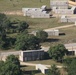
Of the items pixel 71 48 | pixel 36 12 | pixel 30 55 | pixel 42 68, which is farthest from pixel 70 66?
pixel 36 12

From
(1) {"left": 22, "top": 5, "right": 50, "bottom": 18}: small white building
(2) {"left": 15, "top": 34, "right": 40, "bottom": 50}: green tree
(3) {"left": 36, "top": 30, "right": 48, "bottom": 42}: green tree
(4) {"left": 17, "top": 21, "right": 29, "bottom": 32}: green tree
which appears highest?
(1) {"left": 22, "top": 5, "right": 50, "bottom": 18}: small white building

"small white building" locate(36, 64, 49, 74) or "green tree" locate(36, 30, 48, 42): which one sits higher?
"green tree" locate(36, 30, 48, 42)

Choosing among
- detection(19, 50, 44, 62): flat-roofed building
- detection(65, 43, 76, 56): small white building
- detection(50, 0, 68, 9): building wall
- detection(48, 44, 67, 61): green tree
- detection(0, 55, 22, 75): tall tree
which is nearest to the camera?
detection(0, 55, 22, 75): tall tree

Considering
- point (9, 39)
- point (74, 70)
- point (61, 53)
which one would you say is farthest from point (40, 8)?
point (74, 70)

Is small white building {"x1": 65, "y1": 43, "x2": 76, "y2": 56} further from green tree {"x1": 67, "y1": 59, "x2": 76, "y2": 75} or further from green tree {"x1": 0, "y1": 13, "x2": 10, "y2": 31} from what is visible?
green tree {"x1": 0, "y1": 13, "x2": 10, "y2": 31}

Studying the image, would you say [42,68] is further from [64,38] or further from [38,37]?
[64,38]

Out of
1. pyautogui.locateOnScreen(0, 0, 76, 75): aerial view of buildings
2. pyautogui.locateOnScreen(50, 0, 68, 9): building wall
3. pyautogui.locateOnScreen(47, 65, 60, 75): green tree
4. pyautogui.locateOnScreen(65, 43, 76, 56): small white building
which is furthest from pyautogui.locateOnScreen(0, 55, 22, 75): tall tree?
pyautogui.locateOnScreen(50, 0, 68, 9): building wall

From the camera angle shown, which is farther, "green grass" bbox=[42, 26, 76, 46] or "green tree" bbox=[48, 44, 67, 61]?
"green grass" bbox=[42, 26, 76, 46]

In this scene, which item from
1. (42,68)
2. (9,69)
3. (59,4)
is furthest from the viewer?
(59,4)
